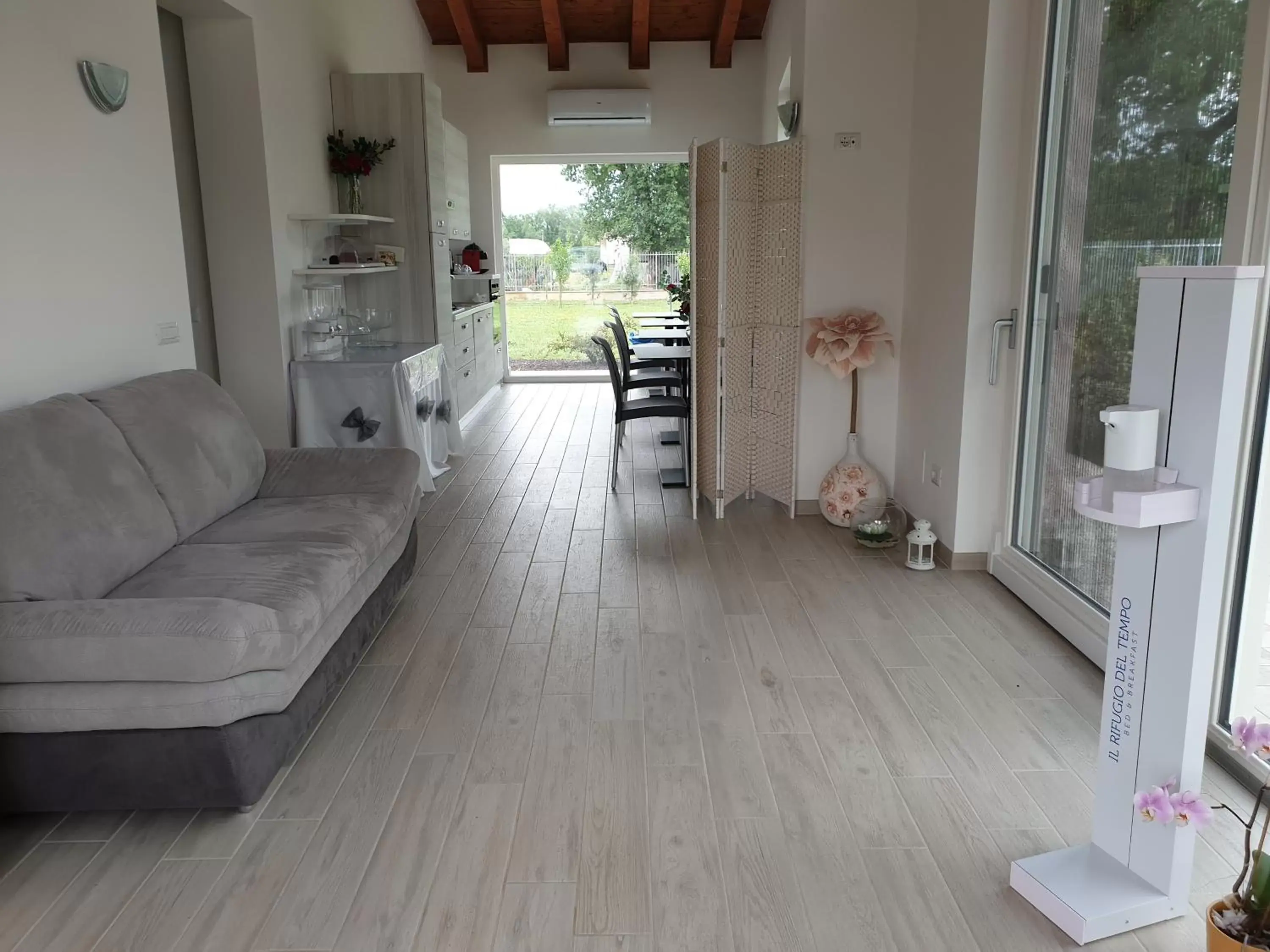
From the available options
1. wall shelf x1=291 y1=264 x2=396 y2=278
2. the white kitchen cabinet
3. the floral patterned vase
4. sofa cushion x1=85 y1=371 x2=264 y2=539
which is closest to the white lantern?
the floral patterned vase

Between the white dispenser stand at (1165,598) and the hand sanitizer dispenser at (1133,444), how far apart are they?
22mm

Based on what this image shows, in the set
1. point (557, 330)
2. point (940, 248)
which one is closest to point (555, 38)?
point (557, 330)

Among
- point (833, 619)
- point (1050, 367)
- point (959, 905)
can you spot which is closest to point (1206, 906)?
point (959, 905)

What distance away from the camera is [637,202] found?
893cm

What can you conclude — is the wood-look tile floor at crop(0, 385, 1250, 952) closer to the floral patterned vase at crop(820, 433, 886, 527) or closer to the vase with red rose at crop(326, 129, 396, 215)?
the floral patterned vase at crop(820, 433, 886, 527)

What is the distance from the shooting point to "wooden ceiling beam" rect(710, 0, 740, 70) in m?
7.29

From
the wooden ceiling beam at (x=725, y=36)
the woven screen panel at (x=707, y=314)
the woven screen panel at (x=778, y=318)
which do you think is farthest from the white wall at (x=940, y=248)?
the wooden ceiling beam at (x=725, y=36)

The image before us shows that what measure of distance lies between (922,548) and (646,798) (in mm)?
2033

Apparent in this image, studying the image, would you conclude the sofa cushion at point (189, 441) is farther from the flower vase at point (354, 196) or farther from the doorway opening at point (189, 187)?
the flower vase at point (354, 196)

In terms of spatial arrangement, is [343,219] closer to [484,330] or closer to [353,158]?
[353,158]

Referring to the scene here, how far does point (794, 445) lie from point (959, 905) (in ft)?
9.63

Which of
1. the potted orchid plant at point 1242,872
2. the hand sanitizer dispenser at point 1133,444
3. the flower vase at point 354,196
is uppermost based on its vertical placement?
the flower vase at point 354,196

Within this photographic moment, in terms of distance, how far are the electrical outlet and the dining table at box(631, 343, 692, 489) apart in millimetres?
1258

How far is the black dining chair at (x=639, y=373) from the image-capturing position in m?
5.66
